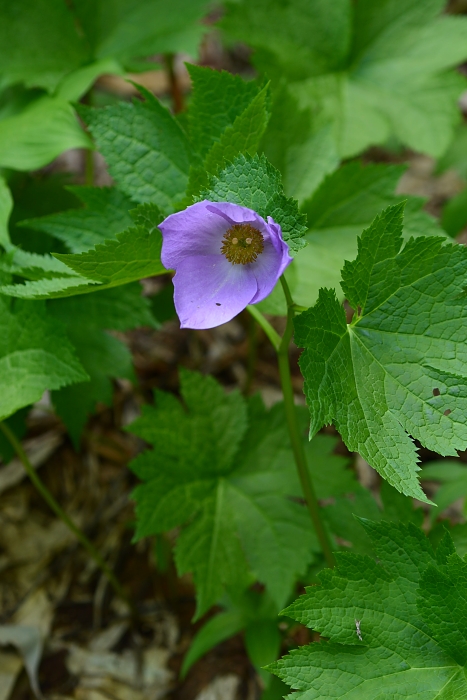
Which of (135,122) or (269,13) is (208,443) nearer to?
(135,122)

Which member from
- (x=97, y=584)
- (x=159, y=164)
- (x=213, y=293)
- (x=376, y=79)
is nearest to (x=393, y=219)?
(x=213, y=293)

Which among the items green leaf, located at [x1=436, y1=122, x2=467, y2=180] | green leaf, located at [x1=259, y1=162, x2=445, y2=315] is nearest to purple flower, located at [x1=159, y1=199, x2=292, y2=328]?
green leaf, located at [x1=259, y1=162, x2=445, y2=315]

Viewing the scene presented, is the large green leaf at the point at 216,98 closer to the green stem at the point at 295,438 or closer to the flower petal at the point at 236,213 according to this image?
the flower petal at the point at 236,213

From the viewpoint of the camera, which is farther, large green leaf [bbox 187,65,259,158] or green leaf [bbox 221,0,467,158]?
green leaf [bbox 221,0,467,158]

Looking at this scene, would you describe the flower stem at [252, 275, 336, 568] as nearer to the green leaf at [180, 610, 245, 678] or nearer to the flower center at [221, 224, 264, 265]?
the flower center at [221, 224, 264, 265]

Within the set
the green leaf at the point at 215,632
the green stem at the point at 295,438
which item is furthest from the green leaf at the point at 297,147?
the green leaf at the point at 215,632

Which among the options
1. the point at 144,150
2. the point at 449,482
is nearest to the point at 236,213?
the point at 144,150

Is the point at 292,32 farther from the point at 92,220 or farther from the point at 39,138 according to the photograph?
the point at 92,220
